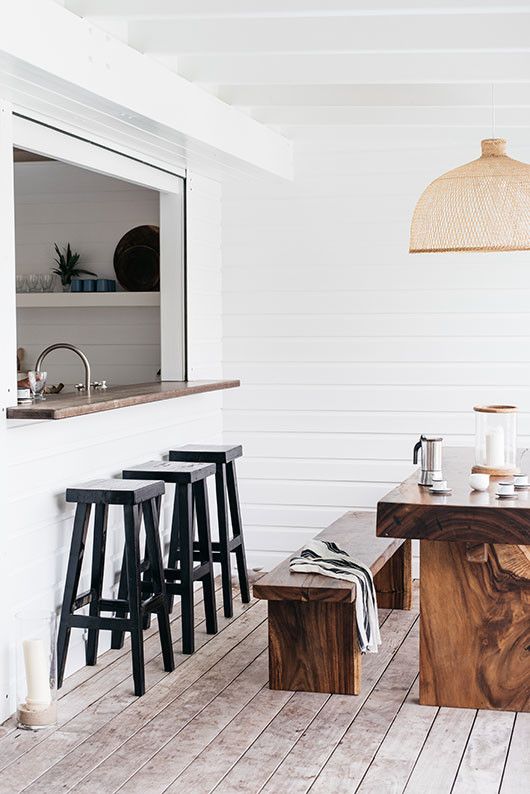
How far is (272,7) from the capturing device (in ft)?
12.8

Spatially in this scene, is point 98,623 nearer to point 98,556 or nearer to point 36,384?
point 98,556

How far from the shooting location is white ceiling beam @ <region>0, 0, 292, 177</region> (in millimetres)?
3633

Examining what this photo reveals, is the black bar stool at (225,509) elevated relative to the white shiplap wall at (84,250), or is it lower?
lower

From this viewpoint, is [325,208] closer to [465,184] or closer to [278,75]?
[278,75]

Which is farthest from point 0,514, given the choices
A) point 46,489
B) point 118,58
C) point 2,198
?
point 118,58

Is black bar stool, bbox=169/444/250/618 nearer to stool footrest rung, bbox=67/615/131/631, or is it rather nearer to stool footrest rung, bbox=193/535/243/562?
stool footrest rung, bbox=193/535/243/562

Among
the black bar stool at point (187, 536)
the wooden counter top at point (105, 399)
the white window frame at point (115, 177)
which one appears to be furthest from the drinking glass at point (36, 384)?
the black bar stool at point (187, 536)

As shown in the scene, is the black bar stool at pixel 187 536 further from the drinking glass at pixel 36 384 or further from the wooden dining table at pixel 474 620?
the wooden dining table at pixel 474 620

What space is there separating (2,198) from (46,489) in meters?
1.23

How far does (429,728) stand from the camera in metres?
4.15

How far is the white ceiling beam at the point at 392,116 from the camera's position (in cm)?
595

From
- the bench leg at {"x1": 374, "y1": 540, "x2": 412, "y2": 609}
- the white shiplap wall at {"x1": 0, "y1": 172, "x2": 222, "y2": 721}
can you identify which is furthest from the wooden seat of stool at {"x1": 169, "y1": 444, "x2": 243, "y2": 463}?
the bench leg at {"x1": 374, "y1": 540, "x2": 412, "y2": 609}

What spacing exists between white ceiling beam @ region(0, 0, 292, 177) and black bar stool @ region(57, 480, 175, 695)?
1.58 meters

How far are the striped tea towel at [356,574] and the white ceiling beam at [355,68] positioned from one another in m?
2.14
